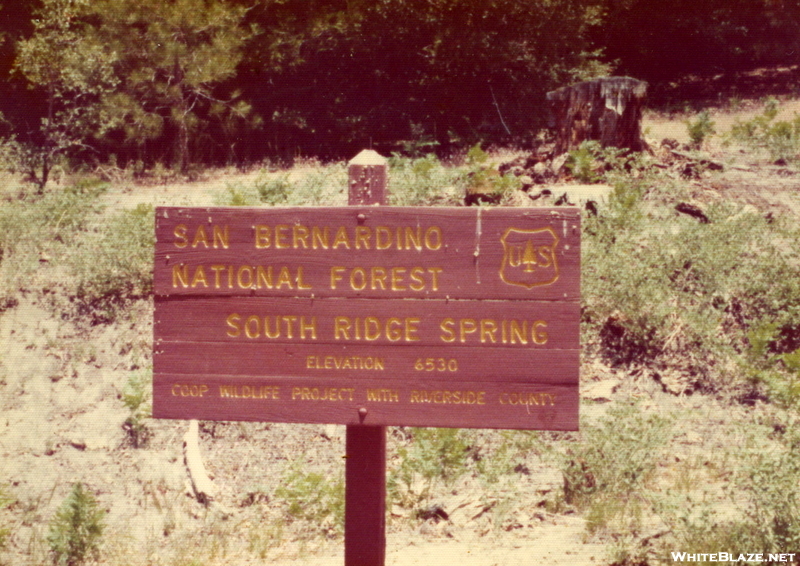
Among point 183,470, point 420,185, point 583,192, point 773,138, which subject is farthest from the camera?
point 773,138

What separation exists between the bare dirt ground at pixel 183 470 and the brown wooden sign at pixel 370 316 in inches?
57.4

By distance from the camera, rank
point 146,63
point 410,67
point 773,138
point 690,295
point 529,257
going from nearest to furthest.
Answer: point 529,257, point 690,295, point 773,138, point 146,63, point 410,67

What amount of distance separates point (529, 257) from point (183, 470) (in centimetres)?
375

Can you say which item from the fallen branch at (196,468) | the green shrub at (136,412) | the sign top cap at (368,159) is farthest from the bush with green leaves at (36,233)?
the sign top cap at (368,159)

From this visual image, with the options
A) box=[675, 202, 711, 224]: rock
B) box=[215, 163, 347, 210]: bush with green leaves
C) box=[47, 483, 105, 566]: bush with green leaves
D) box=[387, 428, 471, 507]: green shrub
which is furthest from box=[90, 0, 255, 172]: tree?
box=[47, 483, 105, 566]: bush with green leaves

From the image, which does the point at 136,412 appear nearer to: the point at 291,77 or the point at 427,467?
the point at 427,467

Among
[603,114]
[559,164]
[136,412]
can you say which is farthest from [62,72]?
[136,412]

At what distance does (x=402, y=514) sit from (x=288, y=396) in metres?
1.99

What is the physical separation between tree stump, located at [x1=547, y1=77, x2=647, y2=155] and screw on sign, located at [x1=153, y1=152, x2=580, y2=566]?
7567 mm

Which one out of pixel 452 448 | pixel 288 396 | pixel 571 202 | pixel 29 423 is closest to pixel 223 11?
pixel 571 202

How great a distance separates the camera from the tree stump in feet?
32.9

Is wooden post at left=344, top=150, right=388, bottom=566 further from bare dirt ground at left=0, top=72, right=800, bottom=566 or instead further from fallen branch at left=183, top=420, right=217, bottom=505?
fallen branch at left=183, top=420, right=217, bottom=505

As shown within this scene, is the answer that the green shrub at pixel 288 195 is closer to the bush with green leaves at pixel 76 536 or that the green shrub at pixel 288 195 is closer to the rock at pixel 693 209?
the rock at pixel 693 209

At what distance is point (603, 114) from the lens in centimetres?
1011
